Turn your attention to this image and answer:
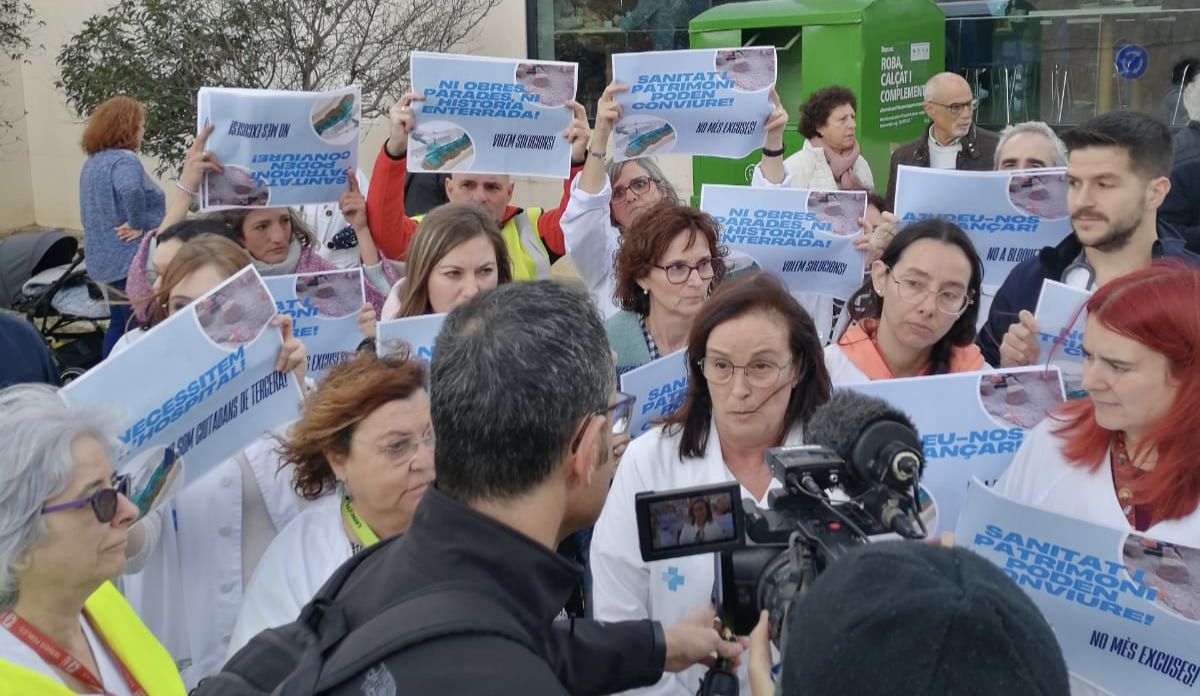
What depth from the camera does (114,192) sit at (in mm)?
8570

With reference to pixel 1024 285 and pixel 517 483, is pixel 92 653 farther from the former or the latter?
pixel 1024 285

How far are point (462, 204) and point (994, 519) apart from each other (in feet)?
7.71

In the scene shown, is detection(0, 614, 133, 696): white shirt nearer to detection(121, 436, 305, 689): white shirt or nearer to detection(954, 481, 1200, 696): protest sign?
detection(121, 436, 305, 689): white shirt

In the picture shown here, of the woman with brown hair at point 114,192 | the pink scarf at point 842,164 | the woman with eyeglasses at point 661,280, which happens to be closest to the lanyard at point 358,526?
the woman with eyeglasses at point 661,280

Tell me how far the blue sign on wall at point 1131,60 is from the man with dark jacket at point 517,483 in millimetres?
10661

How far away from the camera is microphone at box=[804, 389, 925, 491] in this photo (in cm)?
184

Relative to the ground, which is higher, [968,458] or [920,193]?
[920,193]

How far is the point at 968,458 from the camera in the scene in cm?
331

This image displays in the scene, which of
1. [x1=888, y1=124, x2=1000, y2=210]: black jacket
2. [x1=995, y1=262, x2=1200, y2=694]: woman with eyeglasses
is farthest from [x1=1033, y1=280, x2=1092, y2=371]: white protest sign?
[x1=888, y1=124, x2=1000, y2=210]: black jacket

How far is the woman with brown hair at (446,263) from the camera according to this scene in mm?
4184

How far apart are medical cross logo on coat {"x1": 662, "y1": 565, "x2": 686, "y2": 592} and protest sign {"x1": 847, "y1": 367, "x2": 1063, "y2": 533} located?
765 mm

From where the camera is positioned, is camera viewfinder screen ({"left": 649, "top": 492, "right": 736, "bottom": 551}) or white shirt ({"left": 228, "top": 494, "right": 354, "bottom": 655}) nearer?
camera viewfinder screen ({"left": 649, "top": 492, "right": 736, "bottom": 551})

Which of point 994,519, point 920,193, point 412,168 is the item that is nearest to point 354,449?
point 994,519

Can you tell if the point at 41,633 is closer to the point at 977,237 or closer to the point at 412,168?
the point at 412,168
